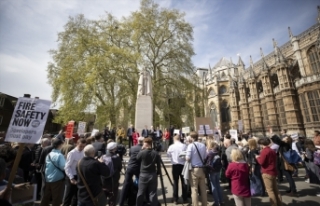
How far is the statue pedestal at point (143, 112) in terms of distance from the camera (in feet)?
39.0

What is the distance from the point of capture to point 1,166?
192 centimetres

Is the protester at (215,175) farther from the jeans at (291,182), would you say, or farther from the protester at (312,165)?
the protester at (312,165)

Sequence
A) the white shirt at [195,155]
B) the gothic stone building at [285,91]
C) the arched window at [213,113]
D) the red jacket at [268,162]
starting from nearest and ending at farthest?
the red jacket at [268,162] < the white shirt at [195,155] < the gothic stone building at [285,91] < the arched window at [213,113]

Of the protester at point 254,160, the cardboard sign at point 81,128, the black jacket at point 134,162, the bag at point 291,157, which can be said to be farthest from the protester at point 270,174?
the cardboard sign at point 81,128

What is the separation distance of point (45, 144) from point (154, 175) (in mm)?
3627

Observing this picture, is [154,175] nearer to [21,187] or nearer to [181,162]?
[181,162]

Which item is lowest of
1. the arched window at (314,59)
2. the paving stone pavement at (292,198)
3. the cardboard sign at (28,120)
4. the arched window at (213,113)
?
the paving stone pavement at (292,198)

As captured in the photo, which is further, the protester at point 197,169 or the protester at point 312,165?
the protester at point 312,165

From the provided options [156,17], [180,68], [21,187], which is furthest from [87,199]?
[156,17]

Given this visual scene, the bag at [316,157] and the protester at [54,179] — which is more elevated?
the bag at [316,157]

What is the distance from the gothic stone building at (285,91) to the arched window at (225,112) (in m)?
1.87

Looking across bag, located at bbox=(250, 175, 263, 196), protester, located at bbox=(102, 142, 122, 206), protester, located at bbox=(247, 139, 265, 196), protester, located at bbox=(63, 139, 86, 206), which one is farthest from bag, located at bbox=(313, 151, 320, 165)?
protester, located at bbox=(63, 139, 86, 206)

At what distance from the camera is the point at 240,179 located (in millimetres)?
3422

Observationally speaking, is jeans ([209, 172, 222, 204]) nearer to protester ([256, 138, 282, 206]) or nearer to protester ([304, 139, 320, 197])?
protester ([256, 138, 282, 206])
